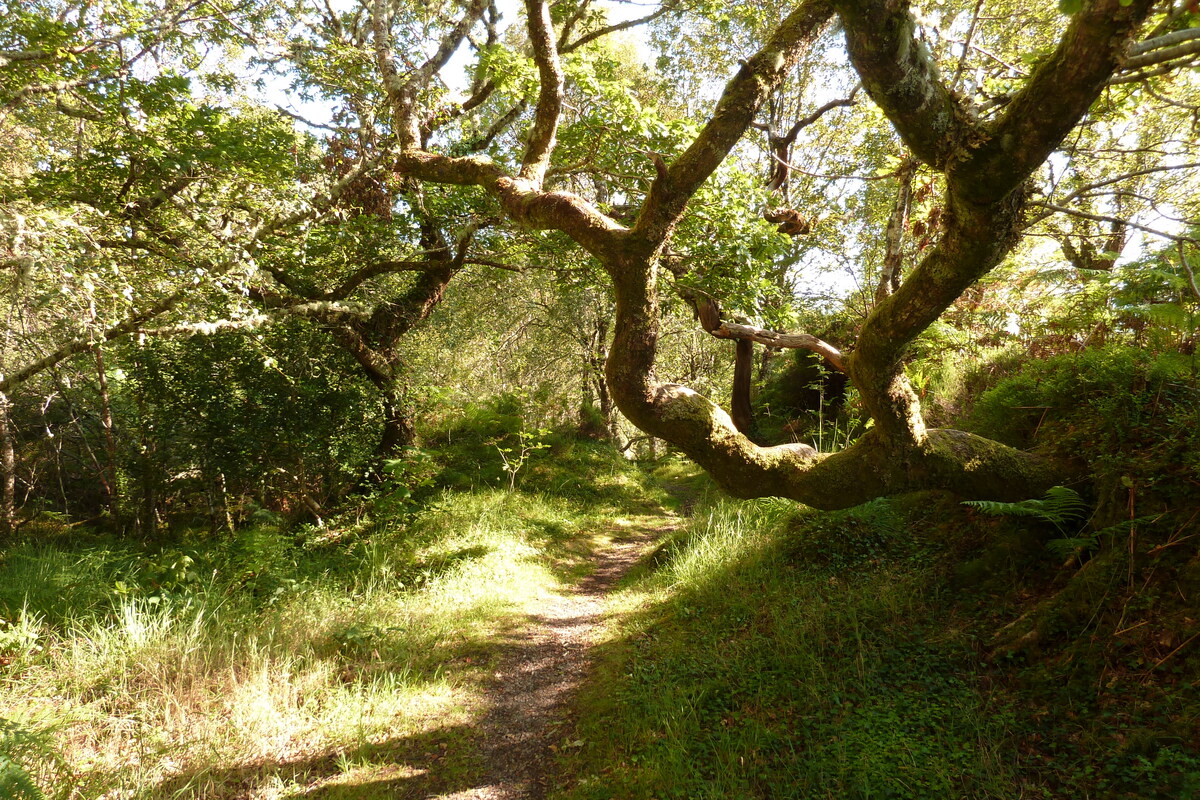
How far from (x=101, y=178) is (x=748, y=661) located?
8199 mm

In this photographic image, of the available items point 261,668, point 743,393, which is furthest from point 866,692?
point 743,393

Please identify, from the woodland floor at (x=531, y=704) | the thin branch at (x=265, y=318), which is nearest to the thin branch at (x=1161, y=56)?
the woodland floor at (x=531, y=704)

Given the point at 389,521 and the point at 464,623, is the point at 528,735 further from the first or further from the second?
the point at 389,521

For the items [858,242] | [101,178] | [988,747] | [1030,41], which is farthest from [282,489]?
[1030,41]

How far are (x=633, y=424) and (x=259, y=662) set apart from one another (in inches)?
143

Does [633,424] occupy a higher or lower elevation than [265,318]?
lower

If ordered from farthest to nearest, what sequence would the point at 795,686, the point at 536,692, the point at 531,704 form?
the point at 536,692 < the point at 531,704 < the point at 795,686

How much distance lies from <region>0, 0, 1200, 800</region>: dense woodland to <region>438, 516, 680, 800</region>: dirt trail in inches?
6.3

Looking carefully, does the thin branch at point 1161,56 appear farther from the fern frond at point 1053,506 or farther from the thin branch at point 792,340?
the fern frond at point 1053,506

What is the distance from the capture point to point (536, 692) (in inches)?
181

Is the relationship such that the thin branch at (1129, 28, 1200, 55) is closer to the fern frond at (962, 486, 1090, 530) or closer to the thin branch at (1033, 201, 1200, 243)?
the thin branch at (1033, 201, 1200, 243)

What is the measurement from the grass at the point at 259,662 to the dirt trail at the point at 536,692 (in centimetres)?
17

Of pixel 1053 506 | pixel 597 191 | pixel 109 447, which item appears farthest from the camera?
pixel 597 191

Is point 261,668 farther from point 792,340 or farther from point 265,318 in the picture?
point 792,340
